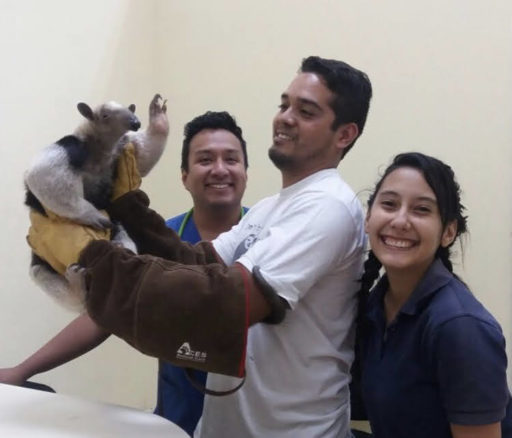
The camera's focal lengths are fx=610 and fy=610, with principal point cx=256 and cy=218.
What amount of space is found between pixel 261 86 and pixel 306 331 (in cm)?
141

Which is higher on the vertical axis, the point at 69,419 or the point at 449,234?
the point at 449,234

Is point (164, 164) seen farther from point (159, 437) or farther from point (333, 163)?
point (159, 437)

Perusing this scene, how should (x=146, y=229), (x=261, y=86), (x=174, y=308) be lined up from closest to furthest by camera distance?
1. (x=174, y=308)
2. (x=146, y=229)
3. (x=261, y=86)

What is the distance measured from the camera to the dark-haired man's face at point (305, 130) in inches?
42.6

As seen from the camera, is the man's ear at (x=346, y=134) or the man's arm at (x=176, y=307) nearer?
the man's arm at (x=176, y=307)

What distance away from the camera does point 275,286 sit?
2.93ft

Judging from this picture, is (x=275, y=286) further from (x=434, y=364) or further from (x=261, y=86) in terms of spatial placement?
(x=261, y=86)

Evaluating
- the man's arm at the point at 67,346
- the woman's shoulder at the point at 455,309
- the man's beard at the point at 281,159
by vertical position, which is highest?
the man's beard at the point at 281,159

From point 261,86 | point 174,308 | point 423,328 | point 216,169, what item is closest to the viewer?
point 174,308

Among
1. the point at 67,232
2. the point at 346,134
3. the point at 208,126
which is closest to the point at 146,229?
the point at 67,232

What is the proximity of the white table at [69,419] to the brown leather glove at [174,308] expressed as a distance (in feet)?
0.53

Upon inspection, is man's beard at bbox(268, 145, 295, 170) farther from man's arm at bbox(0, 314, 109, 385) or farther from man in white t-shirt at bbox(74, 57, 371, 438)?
man's arm at bbox(0, 314, 109, 385)

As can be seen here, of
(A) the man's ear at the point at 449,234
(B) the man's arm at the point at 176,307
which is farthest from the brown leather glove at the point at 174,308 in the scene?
(A) the man's ear at the point at 449,234

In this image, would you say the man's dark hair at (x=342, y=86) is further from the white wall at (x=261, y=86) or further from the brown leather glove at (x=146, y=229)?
the white wall at (x=261, y=86)
